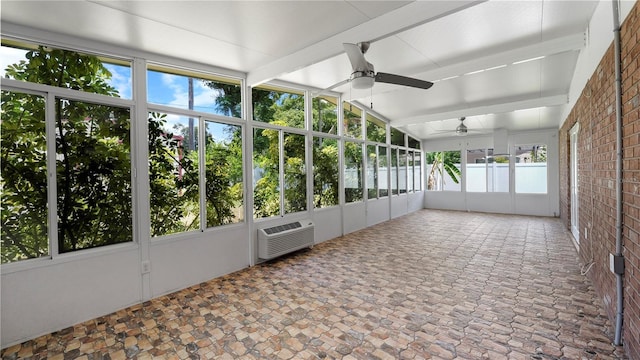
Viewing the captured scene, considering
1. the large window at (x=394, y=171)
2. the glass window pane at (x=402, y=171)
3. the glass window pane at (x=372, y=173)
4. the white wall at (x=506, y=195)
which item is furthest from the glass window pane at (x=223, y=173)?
the white wall at (x=506, y=195)

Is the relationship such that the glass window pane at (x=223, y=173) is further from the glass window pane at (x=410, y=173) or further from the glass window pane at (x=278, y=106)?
the glass window pane at (x=410, y=173)

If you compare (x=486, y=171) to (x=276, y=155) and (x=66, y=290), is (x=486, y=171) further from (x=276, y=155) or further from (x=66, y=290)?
(x=66, y=290)

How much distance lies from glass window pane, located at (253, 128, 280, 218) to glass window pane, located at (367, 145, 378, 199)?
3018 millimetres

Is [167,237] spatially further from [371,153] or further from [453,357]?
[371,153]

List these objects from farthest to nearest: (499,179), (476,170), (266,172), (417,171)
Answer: (417,171) < (476,170) < (499,179) < (266,172)

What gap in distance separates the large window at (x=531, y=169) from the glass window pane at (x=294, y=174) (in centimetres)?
735

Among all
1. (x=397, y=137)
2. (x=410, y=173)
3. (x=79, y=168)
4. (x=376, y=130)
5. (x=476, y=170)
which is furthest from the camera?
(x=410, y=173)

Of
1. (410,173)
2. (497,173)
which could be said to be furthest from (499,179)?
(410,173)

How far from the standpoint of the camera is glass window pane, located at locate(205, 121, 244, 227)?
3.83 meters

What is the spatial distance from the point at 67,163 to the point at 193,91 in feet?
5.24

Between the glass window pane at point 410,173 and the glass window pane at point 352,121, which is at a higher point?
the glass window pane at point 352,121

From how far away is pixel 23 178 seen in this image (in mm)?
2512

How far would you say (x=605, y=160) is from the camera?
246cm

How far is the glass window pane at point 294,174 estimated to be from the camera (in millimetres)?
4980
